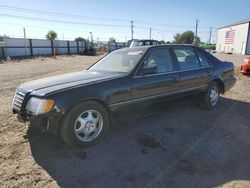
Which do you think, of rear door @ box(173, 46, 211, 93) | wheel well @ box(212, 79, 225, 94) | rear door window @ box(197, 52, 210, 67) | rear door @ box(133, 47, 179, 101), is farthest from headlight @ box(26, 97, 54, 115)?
wheel well @ box(212, 79, 225, 94)

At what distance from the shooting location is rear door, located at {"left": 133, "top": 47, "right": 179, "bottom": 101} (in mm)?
3959

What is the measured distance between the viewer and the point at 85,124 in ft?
11.2

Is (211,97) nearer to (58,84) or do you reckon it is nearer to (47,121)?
(58,84)

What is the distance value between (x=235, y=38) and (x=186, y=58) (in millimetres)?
48746

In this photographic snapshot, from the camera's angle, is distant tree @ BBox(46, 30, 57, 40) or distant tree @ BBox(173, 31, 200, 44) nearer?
distant tree @ BBox(46, 30, 57, 40)

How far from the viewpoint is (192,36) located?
2913 inches

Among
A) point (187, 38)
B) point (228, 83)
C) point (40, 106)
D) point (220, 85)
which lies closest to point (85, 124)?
point (40, 106)

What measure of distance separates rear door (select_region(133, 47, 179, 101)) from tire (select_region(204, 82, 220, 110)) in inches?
47.0

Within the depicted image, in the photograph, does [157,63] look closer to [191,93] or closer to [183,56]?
[183,56]

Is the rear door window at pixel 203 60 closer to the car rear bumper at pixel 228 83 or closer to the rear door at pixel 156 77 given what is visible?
the car rear bumper at pixel 228 83

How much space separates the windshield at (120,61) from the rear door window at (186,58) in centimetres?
96

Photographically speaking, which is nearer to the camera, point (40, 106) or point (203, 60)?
point (40, 106)

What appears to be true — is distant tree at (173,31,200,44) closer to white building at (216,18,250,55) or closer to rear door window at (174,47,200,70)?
white building at (216,18,250,55)

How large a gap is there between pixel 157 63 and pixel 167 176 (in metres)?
2.22
